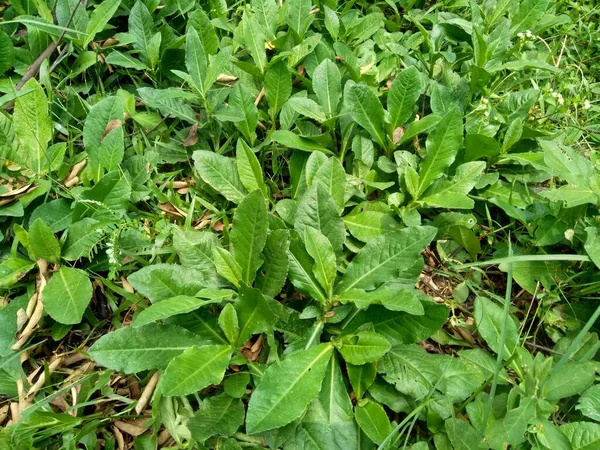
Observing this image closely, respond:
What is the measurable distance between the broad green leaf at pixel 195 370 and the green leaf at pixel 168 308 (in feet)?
0.42

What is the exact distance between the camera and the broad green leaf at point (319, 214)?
1765 millimetres

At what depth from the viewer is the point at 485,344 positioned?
1.84m

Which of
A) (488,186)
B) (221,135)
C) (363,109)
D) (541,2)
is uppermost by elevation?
(541,2)

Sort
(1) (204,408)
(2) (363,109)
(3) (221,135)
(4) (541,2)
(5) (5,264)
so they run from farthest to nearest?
(4) (541,2) < (3) (221,135) < (2) (363,109) < (5) (5,264) < (1) (204,408)

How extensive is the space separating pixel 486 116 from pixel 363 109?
1.69ft

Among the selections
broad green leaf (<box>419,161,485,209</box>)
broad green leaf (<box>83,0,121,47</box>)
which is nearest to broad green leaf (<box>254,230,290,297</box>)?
broad green leaf (<box>419,161,485,209</box>)

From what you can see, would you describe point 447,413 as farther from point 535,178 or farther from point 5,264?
point 5,264

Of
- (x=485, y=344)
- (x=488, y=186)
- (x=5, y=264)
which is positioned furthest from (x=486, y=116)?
(x=5, y=264)

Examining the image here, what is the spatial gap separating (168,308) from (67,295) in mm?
454

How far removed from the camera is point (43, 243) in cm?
176

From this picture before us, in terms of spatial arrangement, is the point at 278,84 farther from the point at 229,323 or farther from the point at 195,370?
the point at 195,370

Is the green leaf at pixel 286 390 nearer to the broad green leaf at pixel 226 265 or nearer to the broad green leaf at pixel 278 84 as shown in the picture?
the broad green leaf at pixel 226 265

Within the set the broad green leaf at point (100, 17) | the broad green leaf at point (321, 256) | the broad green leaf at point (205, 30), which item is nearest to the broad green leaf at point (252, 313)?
the broad green leaf at point (321, 256)

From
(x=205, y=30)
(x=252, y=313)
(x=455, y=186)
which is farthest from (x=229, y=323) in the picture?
(x=205, y=30)
